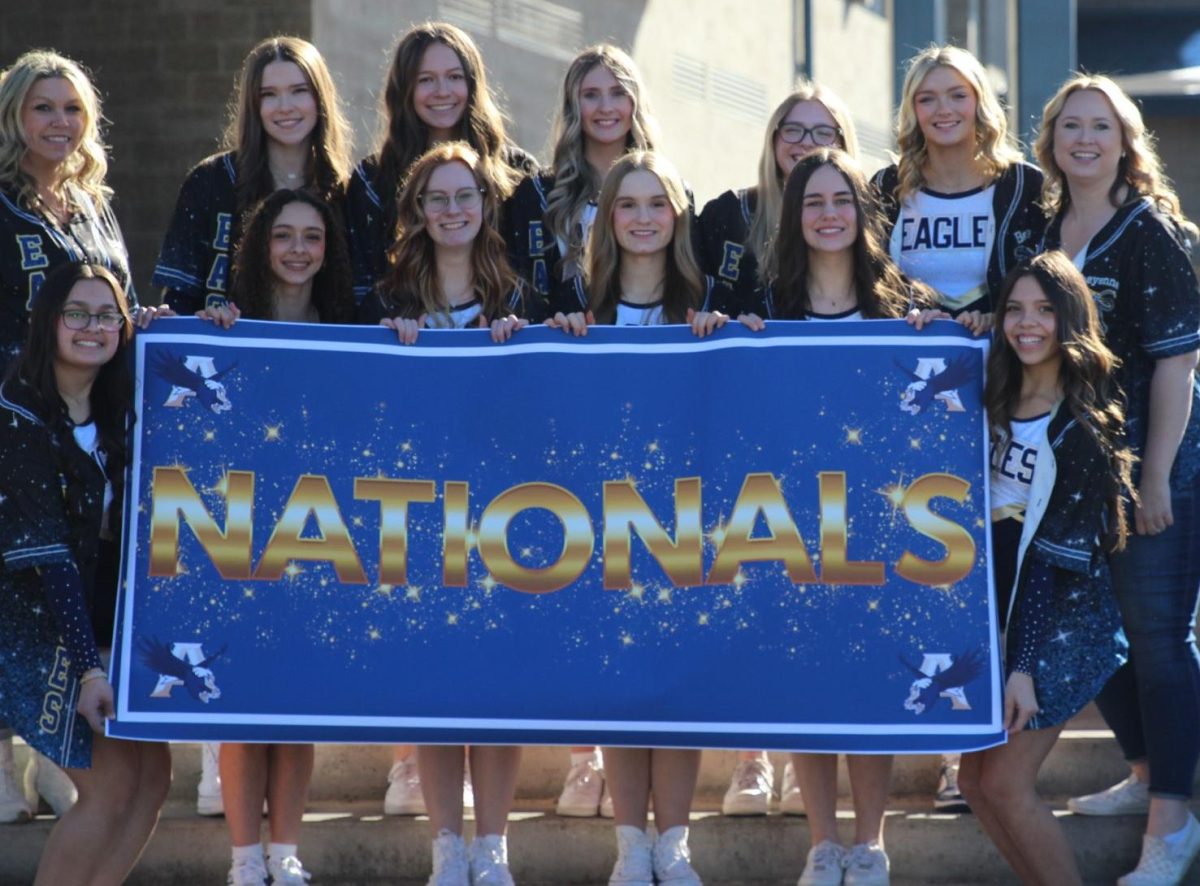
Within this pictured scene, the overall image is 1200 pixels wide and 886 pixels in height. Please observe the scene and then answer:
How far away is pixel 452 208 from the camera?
523 centimetres

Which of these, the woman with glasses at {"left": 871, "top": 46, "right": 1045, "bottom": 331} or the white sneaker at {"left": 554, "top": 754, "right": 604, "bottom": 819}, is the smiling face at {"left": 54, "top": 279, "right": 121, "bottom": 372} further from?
the woman with glasses at {"left": 871, "top": 46, "right": 1045, "bottom": 331}

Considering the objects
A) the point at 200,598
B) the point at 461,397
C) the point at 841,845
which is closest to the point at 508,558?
the point at 461,397

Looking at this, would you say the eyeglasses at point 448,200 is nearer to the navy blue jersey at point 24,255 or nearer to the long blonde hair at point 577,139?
the long blonde hair at point 577,139

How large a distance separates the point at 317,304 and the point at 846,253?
1466 millimetres

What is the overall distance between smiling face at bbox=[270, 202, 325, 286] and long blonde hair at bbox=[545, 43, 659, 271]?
0.76 m

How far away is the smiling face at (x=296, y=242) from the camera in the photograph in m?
5.20

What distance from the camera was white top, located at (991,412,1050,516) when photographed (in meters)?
4.84

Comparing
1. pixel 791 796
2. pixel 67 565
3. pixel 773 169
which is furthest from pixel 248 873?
pixel 773 169

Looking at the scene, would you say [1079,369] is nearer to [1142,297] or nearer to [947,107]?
[1142,297]

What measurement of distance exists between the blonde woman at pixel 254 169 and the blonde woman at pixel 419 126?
0.11 m

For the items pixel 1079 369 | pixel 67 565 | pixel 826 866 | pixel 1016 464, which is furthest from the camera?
pixel 826 866

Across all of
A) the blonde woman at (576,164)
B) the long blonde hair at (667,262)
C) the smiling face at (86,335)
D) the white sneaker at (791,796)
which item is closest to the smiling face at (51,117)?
the smiling face at (86,335)

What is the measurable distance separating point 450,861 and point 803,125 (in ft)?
7.54

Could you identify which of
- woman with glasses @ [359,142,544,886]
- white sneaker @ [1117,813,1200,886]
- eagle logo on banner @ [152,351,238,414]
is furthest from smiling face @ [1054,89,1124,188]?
eagle logo on banner @ [152,351,238,414]
